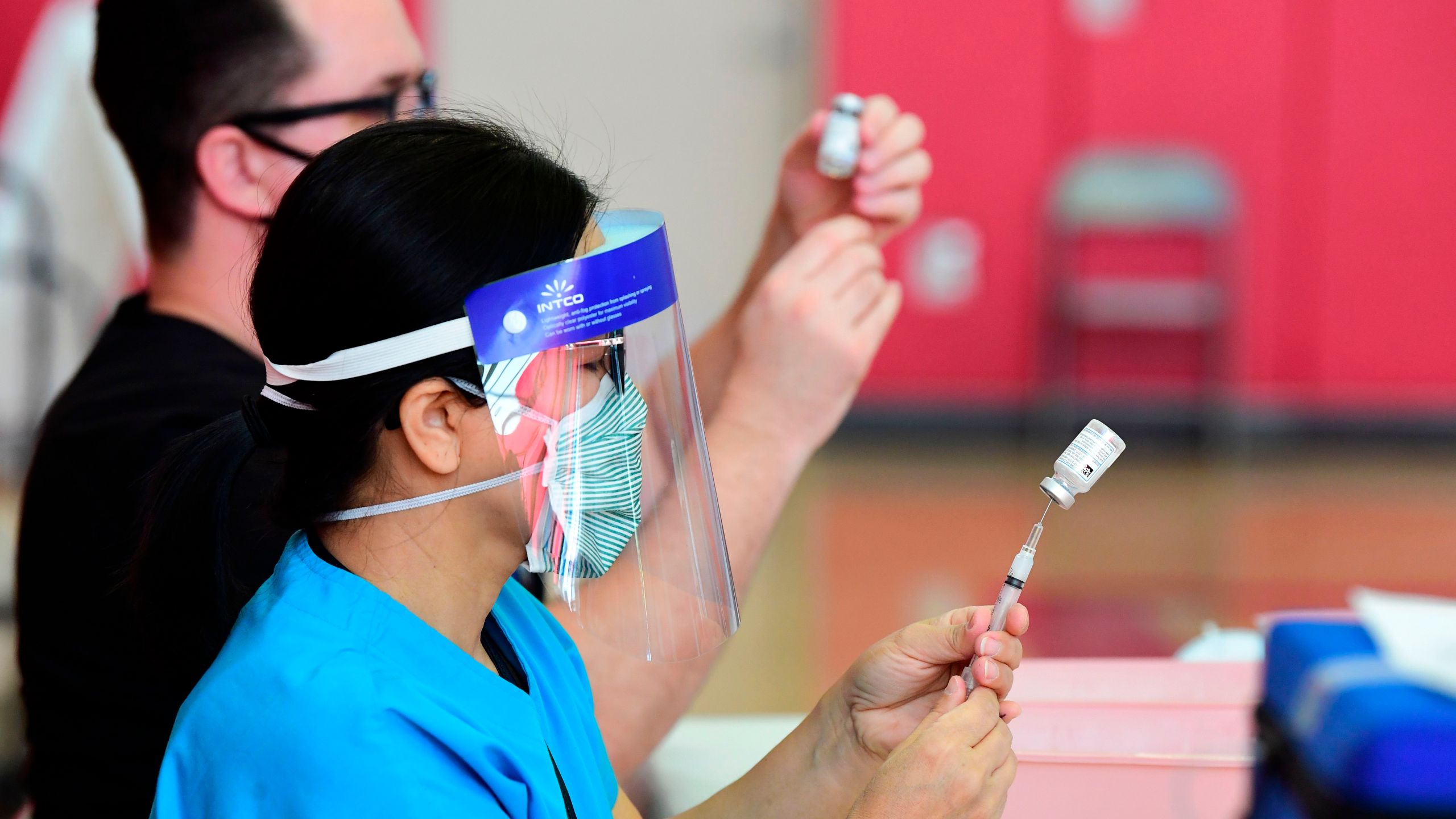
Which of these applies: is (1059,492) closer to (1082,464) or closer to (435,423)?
(1082,464)

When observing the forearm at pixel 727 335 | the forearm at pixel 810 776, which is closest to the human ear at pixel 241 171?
the forearm at pixel 727 335

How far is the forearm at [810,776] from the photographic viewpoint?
0.97m

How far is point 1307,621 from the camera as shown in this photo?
0.62m

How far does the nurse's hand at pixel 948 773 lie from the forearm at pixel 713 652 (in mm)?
292

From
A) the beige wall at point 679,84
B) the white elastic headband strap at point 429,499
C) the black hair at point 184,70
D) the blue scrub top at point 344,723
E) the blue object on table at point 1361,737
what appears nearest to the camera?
the blue object on table at point 1361,737

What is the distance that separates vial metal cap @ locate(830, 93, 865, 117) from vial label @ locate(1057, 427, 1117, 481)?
641 millimetres

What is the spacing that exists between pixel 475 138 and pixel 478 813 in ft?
1.31

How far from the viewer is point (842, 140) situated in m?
1.36

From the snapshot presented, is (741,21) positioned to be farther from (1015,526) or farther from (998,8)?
(1015,526)

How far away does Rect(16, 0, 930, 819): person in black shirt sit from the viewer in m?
1.03

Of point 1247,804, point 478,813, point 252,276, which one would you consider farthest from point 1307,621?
point 252,276

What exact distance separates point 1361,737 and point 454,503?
0.53 meters

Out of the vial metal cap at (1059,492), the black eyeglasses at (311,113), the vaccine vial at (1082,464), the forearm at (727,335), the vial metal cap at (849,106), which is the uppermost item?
the black eyeglasses at (311,113)

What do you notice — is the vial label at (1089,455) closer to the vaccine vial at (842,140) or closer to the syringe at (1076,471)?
the syringe at (1076,471)
